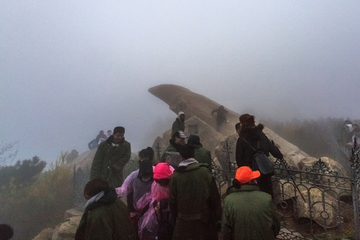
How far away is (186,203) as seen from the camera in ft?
6.77

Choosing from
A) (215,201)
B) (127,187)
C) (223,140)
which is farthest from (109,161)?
(223,140)

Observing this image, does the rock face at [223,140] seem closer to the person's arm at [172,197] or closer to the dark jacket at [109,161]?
the dark jacket at [109,161]

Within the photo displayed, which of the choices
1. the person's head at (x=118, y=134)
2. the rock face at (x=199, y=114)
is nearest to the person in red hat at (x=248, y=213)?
the person's head at (x=118, y=134)

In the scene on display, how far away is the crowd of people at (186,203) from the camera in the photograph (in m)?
1.72

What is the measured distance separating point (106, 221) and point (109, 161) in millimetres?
2196

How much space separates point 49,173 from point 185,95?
954 centimetres

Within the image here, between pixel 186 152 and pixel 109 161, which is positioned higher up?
pixel 186 152

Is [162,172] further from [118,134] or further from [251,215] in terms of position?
[118,134]

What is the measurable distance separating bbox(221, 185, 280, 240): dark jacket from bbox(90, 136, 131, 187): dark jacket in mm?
2540

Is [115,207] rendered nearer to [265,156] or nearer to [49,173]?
[265,156]

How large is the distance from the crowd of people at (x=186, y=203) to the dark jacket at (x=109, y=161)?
3.53ft

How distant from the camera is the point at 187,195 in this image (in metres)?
2.05

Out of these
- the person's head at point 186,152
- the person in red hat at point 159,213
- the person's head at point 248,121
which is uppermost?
the person's head at point 248,121

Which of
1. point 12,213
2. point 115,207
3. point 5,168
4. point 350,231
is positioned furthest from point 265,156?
point 5,168
